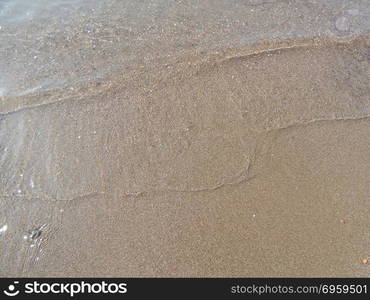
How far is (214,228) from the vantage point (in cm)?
282

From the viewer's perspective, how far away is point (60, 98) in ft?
13.1

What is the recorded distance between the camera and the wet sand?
2723mm

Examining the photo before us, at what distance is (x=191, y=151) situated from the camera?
10.9 feet

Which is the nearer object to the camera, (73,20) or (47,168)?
(47,168)

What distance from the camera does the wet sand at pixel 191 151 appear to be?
8.93 feet

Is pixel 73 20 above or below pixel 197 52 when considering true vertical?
above

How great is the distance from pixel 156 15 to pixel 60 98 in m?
2.03

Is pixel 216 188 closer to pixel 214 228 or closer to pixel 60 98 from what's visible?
pixel 214 228

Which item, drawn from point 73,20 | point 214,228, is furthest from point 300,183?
point 73,20

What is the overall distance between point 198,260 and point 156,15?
12.3ft

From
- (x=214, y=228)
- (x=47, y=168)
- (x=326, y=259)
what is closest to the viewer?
(x=326, y=259)

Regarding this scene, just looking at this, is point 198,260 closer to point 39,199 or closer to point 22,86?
point 39,199

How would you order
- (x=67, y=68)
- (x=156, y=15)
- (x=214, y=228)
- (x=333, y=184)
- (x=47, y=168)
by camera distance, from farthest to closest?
1. (x=156, y=15)
2. (x=67, y=68)
3. (x=47, y=168)
4. (x=333, y=184)
5. (x=214, y=228)

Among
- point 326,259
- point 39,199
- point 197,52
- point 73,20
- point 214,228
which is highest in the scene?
point 73,20
